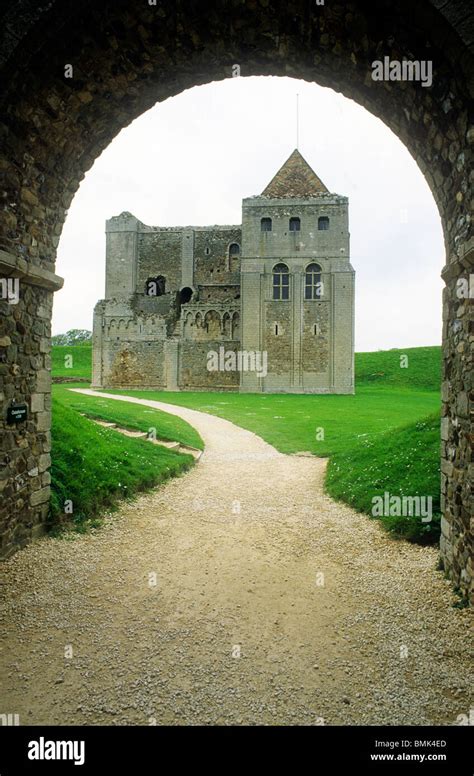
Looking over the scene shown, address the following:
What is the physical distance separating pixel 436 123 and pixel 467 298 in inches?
74.1

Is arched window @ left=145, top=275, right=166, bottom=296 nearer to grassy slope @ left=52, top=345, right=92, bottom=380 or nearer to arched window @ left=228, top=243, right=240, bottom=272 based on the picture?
arched window @ left=228, top=243, right=240, bottom=272

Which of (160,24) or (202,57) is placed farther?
(202,57)

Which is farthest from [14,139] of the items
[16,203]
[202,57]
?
[202,57]

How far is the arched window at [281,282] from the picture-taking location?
39719mm

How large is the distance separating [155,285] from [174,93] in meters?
45.6

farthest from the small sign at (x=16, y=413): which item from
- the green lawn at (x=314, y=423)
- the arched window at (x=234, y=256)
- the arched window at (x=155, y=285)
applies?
the arched window at (x=155, y=285)

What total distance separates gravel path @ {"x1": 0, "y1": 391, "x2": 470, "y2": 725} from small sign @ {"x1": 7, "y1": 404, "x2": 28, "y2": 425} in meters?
1.74

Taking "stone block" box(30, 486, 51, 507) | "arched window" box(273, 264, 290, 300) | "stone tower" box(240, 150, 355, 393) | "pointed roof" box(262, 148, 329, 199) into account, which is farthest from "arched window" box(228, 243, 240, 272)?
"stone block" box(30, 486, 51, 507)

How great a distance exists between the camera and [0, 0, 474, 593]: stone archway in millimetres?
4332

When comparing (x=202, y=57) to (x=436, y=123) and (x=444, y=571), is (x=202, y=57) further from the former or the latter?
(x=444, y=571)

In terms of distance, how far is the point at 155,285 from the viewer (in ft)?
164
